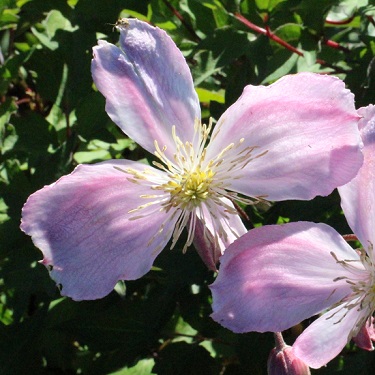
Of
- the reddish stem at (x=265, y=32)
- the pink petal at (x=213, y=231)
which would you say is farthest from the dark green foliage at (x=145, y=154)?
the pink petal at (x=213, y=231)

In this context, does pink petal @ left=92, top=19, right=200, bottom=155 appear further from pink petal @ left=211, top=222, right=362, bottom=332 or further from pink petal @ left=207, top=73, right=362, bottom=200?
pink petal @ left=211, top=222, right=362, bottom=332

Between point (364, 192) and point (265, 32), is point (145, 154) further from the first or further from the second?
point (364, 192)

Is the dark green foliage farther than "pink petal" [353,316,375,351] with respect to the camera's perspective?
Yes

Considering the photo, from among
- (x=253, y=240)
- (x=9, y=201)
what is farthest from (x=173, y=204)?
(x=9, y=201)

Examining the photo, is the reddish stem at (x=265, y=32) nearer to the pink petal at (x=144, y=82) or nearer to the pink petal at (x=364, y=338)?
the pink petal at (x=144, y=82)

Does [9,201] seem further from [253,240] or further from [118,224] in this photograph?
[253,240]

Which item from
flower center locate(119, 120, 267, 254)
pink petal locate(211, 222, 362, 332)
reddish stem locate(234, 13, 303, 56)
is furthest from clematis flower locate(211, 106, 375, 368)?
reddish stem locate(234, 13, 303, 56)
